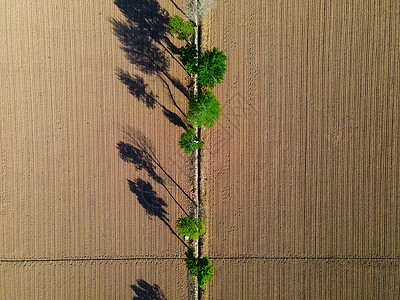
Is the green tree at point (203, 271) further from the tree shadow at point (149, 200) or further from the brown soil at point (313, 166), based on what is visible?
the tree shadow at point (149, 200)

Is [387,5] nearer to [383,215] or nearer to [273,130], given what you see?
[273,130]

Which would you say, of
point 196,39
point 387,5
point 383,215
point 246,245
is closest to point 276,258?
point 246,245

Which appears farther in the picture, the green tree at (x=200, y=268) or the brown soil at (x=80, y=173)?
the brown soil at (x=80, y=173)

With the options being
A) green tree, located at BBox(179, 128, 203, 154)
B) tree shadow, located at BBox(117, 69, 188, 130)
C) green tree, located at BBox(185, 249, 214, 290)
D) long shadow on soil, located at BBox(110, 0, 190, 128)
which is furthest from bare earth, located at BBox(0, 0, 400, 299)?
green tree, located at BBox(185, 249, 214, 290)

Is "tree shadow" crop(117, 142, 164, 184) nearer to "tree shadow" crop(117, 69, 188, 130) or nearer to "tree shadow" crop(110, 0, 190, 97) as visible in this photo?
"tree shadow" crop(117, 69, 188, 130)

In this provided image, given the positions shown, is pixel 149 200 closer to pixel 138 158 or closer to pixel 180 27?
pixel 138 158

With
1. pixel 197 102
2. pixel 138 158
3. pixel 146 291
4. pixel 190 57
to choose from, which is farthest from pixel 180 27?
pixel 146 291

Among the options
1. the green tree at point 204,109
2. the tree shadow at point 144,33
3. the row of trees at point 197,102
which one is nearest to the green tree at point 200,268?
the row of trees at point 197,102
